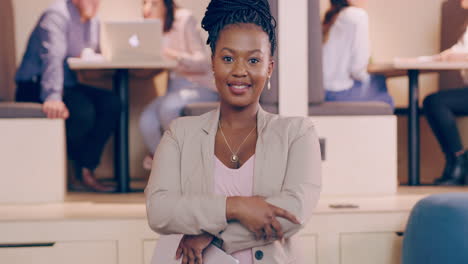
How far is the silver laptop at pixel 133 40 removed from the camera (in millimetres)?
3207

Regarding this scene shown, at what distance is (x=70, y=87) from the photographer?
11.0ft

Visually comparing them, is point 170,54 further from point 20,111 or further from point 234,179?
point 234,179

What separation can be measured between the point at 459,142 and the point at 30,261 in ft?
7.94

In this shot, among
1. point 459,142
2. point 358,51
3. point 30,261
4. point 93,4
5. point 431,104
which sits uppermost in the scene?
point 93,4

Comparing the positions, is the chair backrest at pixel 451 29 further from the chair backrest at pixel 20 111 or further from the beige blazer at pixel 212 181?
the beige blazer at pixel 212 181

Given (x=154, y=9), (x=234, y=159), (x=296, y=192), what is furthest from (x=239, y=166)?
(x=154, y=9)

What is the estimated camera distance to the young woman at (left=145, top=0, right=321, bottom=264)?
1.23 meters

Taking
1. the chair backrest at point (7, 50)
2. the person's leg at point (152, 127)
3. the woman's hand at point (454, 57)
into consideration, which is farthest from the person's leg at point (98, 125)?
the woman's hand at point (454, 57)

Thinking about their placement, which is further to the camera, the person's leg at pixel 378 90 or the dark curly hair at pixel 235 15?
the person's leg at pixel 378 90

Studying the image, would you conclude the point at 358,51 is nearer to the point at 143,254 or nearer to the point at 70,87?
the point at 70,87

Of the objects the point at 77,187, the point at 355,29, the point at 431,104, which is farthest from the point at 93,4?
the point at 431,104

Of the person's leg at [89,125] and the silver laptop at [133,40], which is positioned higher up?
the silver laptop at [133,40]

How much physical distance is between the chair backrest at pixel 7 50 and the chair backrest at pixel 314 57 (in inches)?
74.0

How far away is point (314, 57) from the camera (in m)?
2.91
